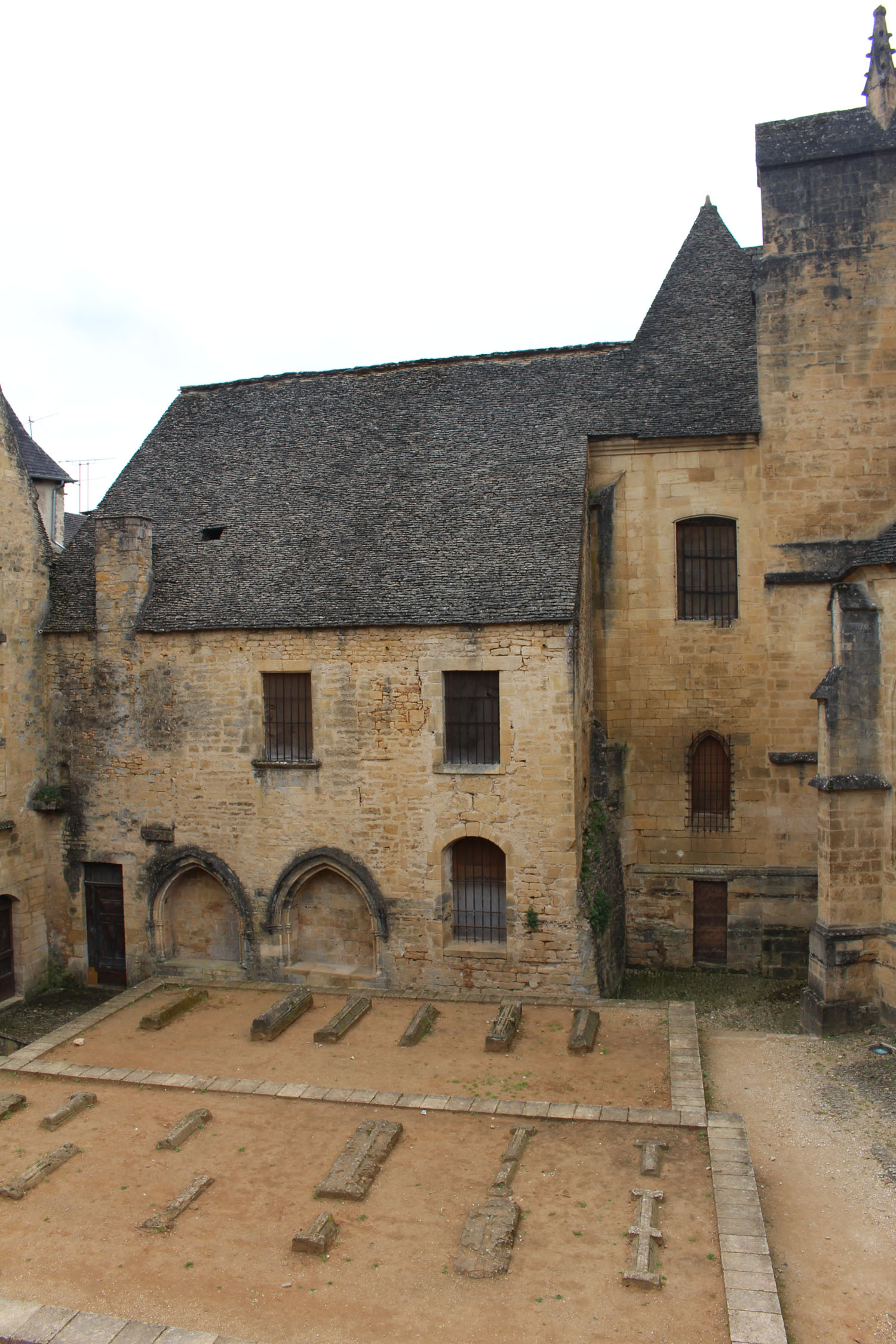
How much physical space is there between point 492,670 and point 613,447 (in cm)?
608

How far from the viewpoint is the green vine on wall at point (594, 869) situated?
1695 cm

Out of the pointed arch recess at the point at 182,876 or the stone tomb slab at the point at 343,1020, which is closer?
the stone tomb slab at the point at 343,1020

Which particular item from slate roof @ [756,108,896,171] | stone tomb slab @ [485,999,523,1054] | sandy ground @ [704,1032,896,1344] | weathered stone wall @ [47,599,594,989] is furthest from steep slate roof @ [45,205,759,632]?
sandy ground @ [704,1032,896,1344]

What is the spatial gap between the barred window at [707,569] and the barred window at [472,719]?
4987mm

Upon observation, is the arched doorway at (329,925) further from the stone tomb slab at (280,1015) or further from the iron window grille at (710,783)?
the iron window grille at (710,783)

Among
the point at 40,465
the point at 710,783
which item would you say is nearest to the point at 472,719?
the point at 710,783

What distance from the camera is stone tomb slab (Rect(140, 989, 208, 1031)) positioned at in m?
15.9

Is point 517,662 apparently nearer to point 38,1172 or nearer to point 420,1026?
point 420,1026

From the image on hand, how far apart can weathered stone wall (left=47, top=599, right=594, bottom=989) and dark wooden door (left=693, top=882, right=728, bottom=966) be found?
3.97 m

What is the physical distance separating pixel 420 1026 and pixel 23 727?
991 cm

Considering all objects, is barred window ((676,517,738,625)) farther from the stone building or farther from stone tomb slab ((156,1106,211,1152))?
stone tomb slab ((156,1106,211,1152))

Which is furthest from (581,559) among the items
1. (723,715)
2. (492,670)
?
(723,715)

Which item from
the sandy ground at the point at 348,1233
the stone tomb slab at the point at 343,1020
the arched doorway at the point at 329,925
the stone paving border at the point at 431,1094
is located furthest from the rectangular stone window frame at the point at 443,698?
the sandy ground at the point at 348,1233

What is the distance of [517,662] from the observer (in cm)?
1672
